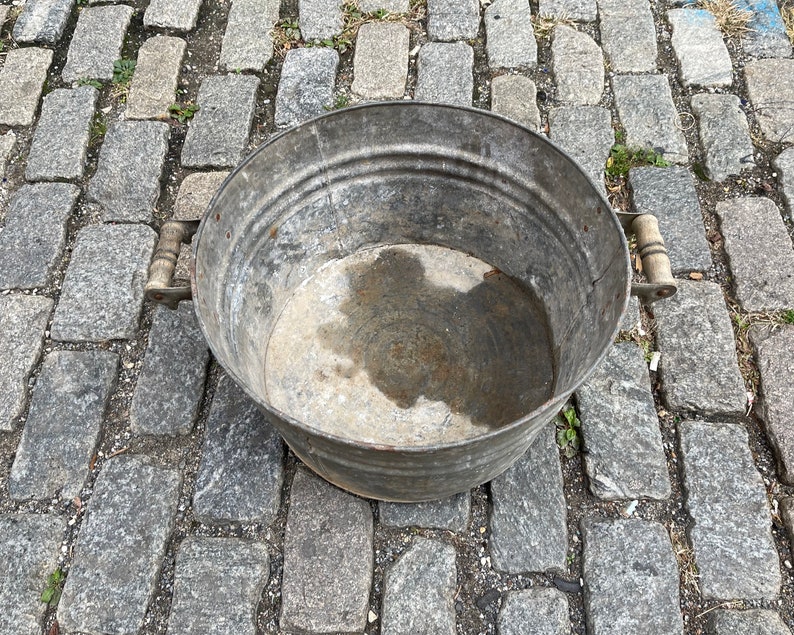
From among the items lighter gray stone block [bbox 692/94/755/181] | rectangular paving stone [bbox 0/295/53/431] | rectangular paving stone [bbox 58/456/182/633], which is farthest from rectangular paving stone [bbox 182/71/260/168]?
lighter gray stone block [bbox 692/94/755/181]

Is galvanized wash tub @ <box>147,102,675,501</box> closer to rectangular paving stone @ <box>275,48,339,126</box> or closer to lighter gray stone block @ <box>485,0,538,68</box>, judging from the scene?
rectangular paving stone @ <box>275,48,339,126</box>

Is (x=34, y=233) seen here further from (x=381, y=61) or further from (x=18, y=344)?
(x=381, y=61)

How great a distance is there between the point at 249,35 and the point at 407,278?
5.12 ft

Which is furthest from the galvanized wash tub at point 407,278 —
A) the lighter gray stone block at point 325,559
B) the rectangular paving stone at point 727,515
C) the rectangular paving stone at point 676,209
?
the rectangular paving stone at point 676,209

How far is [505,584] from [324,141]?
4.67ft

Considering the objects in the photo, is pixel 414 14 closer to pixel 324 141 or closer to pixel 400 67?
pixel 400 67

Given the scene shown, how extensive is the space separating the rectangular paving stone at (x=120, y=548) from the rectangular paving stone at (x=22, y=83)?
1.69 metres

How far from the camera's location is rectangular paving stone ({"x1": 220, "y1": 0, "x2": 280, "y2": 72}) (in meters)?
3.00

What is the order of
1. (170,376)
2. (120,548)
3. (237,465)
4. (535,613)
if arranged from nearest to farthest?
(535,613) → (120,548) → (237,465) → (170,376)

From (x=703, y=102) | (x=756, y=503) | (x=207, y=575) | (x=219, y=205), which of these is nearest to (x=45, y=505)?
(x=207, y=575)

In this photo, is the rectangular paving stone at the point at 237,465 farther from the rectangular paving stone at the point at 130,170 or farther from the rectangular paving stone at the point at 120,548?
the rectangular paving stone at the point at 130,170

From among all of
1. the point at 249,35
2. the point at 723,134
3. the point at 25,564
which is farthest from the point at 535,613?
the point at 249,35

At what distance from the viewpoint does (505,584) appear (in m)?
1.89

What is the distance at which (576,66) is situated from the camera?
2.94 m
